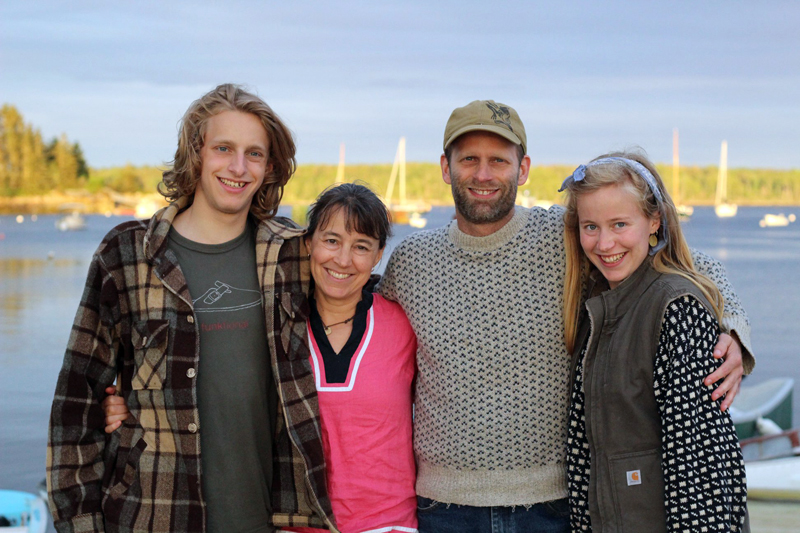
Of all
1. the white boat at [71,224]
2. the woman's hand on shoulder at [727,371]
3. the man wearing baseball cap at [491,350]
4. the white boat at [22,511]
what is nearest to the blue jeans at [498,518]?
the man wearing baseball cap at [491,350]

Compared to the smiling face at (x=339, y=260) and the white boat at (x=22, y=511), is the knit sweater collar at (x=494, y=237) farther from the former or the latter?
the white boat at (x=22, y=511)

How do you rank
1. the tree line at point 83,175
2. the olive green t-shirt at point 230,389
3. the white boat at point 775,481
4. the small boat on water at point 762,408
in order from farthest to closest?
the tree line at point 83,175 < the small boat on water at point 762,408 < the white boat at point 775,481 < the olive green t-shirt at point 230,389

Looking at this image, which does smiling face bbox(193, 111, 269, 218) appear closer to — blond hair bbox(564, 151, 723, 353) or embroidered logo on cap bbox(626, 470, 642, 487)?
blond hair bbox(564, 151, 723, 353)

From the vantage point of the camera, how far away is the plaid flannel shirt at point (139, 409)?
240 cm

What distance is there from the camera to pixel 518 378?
2.57 m

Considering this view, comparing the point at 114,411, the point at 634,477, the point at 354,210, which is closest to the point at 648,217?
the point at 634,477

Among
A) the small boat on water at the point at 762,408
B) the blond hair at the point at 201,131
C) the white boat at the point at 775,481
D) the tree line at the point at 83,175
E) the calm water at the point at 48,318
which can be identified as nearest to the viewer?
the blond hair at the point at 201,131

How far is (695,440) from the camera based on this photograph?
2061 millimetres

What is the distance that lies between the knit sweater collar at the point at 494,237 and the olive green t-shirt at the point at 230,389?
79 centimetres

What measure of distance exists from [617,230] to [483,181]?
545 millimetres

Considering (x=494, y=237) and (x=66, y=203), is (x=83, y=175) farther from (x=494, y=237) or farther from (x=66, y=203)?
(x=494, y=237)

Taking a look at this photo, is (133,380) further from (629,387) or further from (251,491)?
(629,387)

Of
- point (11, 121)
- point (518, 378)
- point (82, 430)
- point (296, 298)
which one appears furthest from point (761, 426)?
point (11, 121)

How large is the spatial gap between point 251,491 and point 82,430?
2.01 feet
